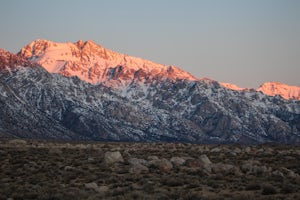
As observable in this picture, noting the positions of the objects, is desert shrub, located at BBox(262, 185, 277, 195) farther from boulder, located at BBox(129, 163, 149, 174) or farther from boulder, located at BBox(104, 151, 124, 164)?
boulder, located at BBox(104, 151, 124, 164)

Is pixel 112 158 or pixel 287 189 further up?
pixel 287 189

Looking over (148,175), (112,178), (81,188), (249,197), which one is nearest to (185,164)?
(148,175)

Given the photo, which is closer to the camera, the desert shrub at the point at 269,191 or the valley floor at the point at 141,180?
the valley floor at the point at 141,180

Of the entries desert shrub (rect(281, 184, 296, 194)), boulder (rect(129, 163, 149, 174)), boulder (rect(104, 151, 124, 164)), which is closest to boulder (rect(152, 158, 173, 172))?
boulder (rect(129, 163, 149, 174))

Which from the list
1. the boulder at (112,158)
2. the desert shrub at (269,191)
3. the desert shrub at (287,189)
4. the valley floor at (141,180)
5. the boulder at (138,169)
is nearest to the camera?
the valley floor at (141,180)

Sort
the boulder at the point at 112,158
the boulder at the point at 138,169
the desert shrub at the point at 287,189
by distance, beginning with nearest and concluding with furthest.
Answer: the desert shrub at the point at 287,189, the boulder at the point at 138,169, the boulder at the point at 112,158

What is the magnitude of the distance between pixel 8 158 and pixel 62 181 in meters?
21.6

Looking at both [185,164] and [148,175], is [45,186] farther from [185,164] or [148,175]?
[185,164]

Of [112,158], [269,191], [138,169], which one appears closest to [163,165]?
[138,169]

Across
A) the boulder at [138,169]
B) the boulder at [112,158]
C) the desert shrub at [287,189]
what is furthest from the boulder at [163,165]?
the desert shrub at [287,189]

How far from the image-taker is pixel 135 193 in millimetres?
33438

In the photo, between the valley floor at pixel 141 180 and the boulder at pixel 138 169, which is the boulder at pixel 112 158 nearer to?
the valley floor at pixel 141 180

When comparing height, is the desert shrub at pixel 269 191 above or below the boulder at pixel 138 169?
above

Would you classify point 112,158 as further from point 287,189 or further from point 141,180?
point 287,189
